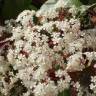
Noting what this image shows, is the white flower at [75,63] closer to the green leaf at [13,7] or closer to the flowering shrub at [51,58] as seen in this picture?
the flowering shrub at [51,58]

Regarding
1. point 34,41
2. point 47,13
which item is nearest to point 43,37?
point 34,41

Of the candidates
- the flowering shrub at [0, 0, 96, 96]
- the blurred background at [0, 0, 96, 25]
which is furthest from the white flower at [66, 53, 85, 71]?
the blurred background at [0, 0, 96, 25]

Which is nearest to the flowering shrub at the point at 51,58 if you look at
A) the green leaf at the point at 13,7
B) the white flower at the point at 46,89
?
the white flower at the point at 46,89

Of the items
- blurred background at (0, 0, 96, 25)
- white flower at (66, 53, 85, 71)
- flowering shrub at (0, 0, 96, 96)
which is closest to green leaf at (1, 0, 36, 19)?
blurred background at (0, 0, 96, 25)

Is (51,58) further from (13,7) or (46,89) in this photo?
(13,7)

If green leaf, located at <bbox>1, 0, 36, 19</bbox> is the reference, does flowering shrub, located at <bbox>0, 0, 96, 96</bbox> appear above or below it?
below

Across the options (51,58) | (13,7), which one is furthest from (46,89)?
(13,7)

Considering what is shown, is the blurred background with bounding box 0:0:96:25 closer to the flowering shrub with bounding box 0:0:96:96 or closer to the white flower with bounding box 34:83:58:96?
the flowering shrub with bounding box 0:0:96:96

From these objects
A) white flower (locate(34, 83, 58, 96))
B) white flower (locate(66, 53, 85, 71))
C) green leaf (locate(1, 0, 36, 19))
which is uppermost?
green leaf (locate(1, 0, 36, 19))

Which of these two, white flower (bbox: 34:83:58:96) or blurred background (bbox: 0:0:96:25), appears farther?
blurred background (bbox: 0:0:96:25)
